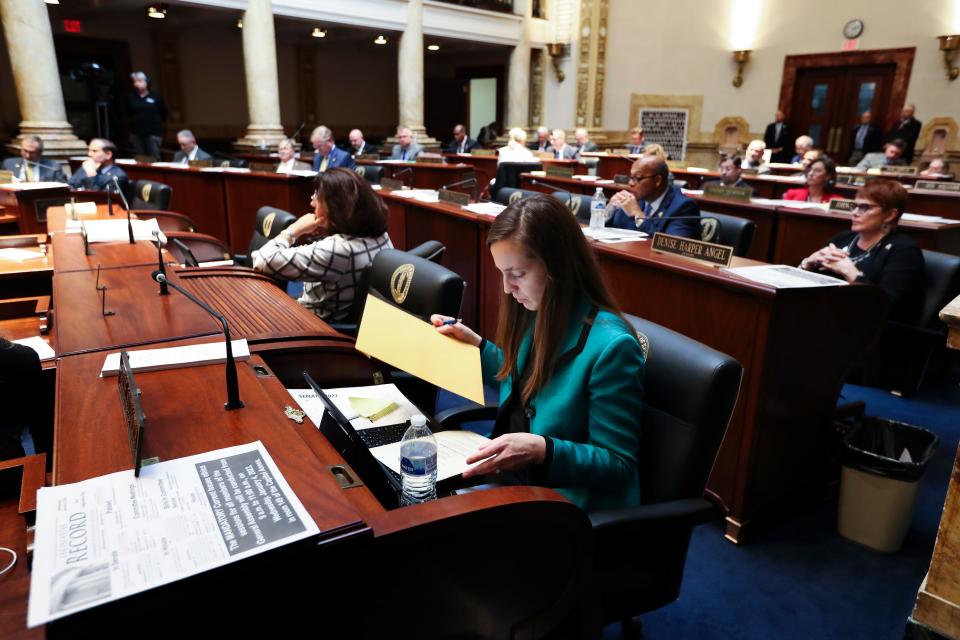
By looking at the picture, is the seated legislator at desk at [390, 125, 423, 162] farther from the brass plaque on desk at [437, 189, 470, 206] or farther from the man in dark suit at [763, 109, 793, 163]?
the man in dark suit at [763, 109, 793, 163]

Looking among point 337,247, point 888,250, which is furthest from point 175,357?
point 888,250

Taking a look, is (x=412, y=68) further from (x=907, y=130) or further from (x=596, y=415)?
(x=596, y=415)

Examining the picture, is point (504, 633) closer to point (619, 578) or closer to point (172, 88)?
point (619, 578)

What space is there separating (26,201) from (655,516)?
14.5ft

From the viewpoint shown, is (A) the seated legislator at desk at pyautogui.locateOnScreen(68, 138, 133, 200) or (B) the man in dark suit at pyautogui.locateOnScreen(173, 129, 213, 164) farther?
(B) the man in dark suit at pyautogui.locateOnScreen(173, 129, 213, 164)

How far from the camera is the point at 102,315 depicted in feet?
6.21

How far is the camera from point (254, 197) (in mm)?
5930

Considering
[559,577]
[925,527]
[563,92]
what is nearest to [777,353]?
[925,527]

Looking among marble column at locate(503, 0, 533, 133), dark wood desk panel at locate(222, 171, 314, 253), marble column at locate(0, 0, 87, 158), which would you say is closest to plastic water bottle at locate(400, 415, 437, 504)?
dark wood desk panel at locate(222, 171, 314, 253)

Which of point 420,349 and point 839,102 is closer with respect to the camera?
point 420,349

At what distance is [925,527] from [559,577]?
6.64 feet

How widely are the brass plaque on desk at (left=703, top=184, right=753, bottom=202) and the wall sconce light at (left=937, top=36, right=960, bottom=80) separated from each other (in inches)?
259

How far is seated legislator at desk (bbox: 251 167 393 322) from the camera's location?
255 cm

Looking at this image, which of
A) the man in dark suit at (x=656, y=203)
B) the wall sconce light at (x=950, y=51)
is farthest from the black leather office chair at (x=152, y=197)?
the wall sconce light at (x=950, y=51)
